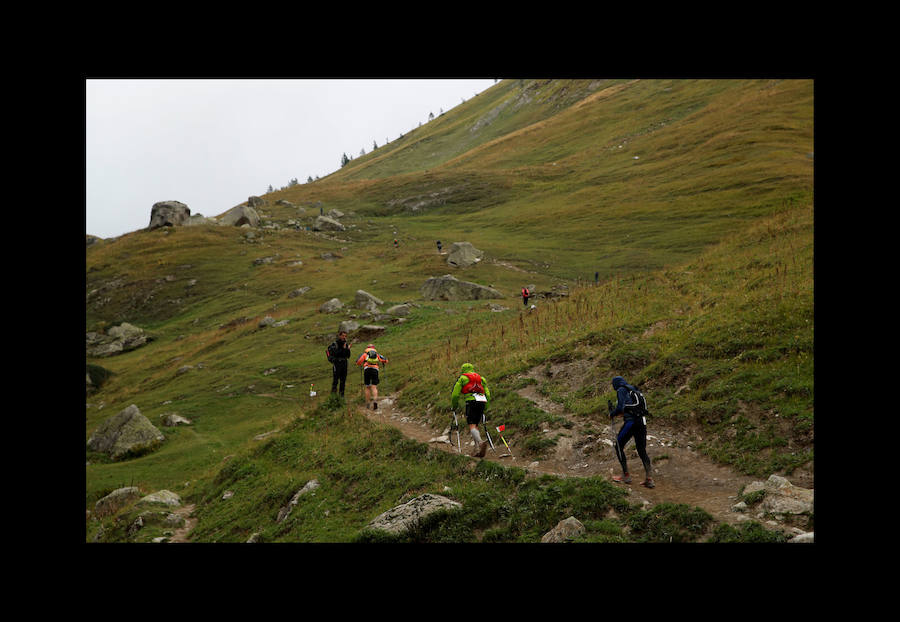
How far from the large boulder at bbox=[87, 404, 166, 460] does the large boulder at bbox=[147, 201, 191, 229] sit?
278 ft

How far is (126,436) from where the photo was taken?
27.8 m

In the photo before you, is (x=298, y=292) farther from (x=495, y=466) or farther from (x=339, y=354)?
(x=495, y=466)

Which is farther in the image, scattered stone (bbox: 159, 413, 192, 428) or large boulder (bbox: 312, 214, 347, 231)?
large boulder (bbox: 312, 214, 347, 231)

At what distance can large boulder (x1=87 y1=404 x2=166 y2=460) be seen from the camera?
2734 centimetres

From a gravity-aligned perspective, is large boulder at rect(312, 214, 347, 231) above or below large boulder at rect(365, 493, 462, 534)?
above

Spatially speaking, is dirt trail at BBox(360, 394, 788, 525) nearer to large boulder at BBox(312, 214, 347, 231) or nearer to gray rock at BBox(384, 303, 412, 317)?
gray rock at BBox(384, 303, 412, 317)

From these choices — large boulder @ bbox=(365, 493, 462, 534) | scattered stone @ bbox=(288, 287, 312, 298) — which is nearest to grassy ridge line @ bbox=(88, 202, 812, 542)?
large boulder @ bbox=(365, 493, 462, 534)

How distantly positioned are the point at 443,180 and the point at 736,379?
395ft

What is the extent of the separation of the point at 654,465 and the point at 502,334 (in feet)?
51.3

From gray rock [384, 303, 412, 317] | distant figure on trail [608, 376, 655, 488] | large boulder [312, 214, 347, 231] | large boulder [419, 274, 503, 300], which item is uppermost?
large boulder [312, 214, 347, 231]
